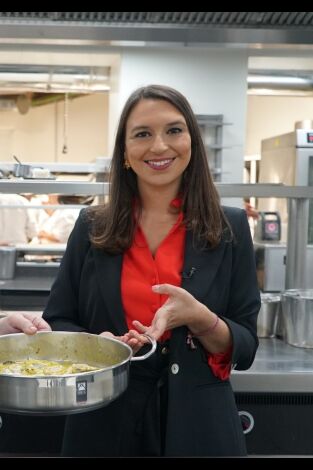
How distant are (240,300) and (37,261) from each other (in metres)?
1.84

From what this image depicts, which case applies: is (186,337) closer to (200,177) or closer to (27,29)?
(200,177)

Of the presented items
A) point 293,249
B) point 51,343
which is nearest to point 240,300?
point 51,343

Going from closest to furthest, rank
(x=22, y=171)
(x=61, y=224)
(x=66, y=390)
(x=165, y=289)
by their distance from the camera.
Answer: (x=66, y=390) < (x=165, y=289) < (x=22, y=171) < (x=61, y=224)

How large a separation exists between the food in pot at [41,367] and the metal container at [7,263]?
5.13 ft

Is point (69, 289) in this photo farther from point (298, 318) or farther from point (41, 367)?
point (298, 318)

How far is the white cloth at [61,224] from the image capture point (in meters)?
4.33

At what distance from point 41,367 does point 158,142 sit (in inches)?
20.5

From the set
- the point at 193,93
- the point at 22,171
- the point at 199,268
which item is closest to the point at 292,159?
the point at 193,93

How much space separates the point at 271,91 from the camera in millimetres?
Answer: 4309

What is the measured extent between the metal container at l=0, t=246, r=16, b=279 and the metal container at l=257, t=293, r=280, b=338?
1.26 meters

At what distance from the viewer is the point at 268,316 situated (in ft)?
6.74

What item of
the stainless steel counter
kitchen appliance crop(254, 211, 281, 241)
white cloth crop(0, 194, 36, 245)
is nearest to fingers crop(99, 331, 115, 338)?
the stainless steel counter

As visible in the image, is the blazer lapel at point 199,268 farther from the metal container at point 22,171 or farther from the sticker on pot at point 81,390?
the metal container at point 22,171

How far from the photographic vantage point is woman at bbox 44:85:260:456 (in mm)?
1192
